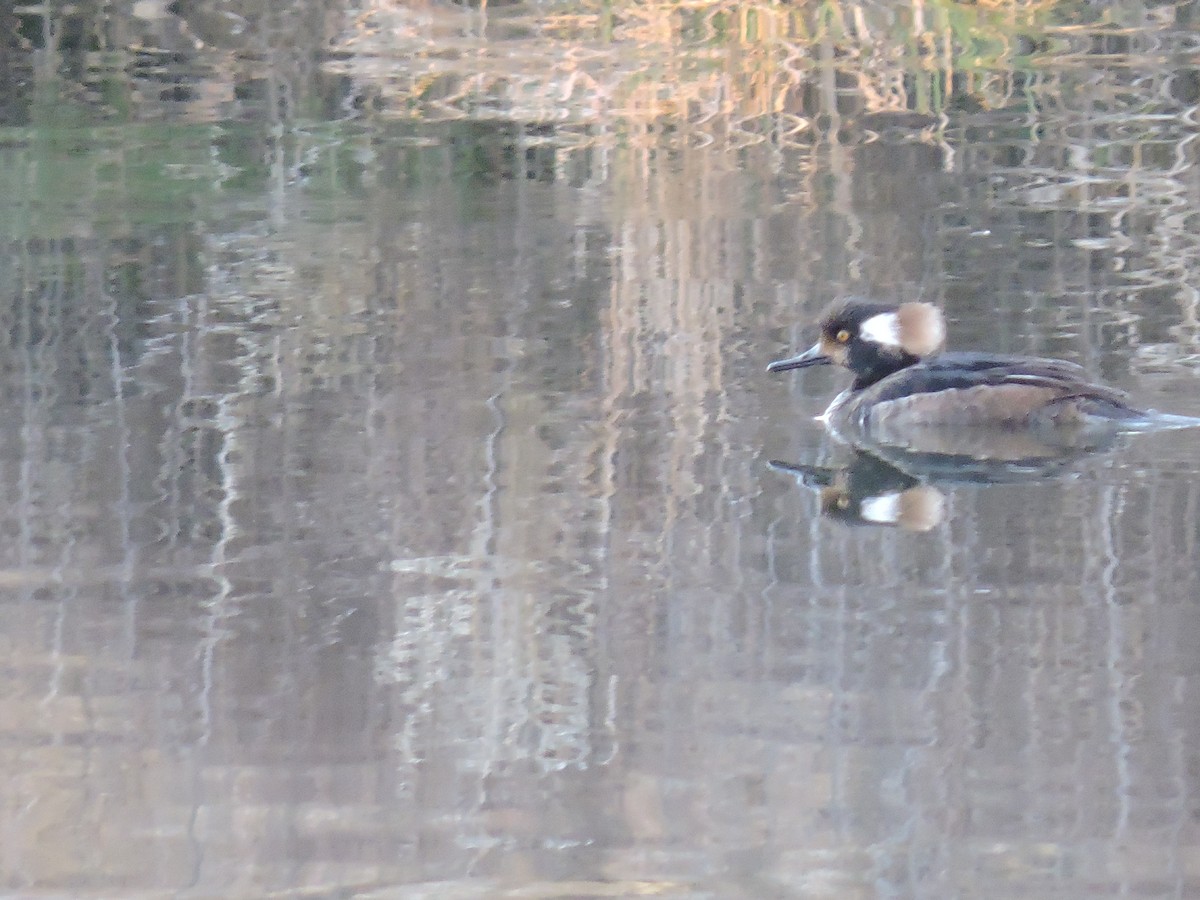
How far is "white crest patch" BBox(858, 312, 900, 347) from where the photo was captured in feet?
29.1

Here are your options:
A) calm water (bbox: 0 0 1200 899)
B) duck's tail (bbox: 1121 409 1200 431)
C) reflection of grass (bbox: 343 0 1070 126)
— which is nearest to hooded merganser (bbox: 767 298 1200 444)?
duck's tail (bbox: 1121 409 1200 431)

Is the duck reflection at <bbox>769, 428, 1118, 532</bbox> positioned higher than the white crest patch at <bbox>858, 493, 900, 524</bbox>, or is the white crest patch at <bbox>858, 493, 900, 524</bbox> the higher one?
the duck reflection at <bbox>769, 428, 1118, 532</bbox>

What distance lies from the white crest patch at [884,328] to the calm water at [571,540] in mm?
411

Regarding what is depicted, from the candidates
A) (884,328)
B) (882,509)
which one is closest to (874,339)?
(884,328)

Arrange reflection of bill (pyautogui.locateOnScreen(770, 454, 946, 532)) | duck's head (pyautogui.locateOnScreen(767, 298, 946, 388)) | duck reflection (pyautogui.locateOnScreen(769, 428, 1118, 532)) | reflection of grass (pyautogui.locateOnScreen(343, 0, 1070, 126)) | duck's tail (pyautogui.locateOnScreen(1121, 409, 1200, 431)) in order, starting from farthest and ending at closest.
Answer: reflection of grass (pyautogui.locateOnScreen(343, 0, 1070, 126)) < duck's head (pyautogui.locateOnScreen(767, 298, 946, 388)) < duck's tail (pyautogui.locateOnScreen(1121, 409, 1200, 431)) < duck reflection (pyautogui.locateOnScreen(769, 428, 1118, 532)) < reflection of bill (pyautogui.locateOnScreen(770, 454, 946, 532))

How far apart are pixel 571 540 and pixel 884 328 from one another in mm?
2304

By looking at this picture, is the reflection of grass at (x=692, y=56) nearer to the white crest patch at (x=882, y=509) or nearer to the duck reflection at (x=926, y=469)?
the duck reflection at (x=926, y=469)

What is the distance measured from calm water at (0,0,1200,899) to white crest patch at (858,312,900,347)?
411 mm

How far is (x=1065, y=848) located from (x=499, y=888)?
1.12 meters

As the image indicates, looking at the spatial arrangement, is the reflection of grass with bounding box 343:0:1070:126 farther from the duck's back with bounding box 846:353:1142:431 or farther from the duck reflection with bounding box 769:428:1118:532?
the duck reflection with bounding box 769:428:1118:532

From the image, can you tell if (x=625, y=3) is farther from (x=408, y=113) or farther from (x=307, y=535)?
(x=307, y=535)

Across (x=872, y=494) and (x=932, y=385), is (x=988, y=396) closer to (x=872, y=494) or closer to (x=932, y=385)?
(x=932, y=385)

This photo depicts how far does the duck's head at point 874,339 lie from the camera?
349 inches

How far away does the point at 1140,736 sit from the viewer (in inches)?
210
